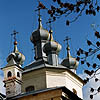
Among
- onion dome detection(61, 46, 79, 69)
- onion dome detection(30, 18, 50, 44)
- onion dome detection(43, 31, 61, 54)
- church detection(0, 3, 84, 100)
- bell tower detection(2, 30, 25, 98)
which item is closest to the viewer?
church detection(0, 3, 84, 100)

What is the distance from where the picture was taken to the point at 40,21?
93.6 ft

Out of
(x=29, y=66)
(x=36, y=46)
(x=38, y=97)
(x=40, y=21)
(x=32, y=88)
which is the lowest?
(x=38, y=97)

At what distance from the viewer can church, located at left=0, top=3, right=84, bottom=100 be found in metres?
21.2

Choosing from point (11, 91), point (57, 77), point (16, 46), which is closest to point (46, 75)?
point (57, 77)

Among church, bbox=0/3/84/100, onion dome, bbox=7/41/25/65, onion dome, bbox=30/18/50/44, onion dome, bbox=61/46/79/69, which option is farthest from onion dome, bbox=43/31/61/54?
onion dome, bbox=61/46/79/69

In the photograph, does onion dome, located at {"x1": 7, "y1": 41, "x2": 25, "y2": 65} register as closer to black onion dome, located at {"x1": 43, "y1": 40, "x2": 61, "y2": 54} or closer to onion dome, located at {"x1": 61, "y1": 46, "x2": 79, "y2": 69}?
black onion dome, located at {"x1": 43, "y1": 40, "x2": 61, "y2": 54}

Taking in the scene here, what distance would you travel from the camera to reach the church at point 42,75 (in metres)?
21.2

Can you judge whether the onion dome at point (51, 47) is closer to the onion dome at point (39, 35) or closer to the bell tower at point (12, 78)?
the onion dome at point (39, 35)

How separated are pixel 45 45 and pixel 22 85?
306 cm

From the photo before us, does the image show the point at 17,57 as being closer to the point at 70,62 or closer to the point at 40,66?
the point at 40,66

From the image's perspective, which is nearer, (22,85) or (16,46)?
(22,85)

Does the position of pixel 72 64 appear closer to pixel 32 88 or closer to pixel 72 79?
pixel 72 79

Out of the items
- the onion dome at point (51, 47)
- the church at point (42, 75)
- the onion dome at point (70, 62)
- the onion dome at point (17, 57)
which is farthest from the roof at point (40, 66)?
the onion dome at point (70, 62)

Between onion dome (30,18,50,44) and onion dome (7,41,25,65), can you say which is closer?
onion dome (7,41,25,65)
